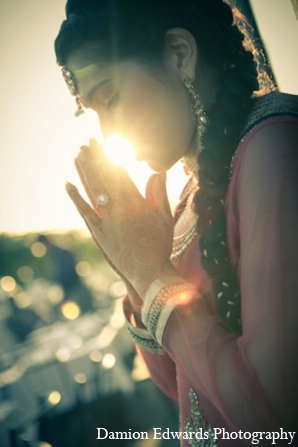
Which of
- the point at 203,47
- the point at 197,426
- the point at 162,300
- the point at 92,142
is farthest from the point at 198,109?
the point at 197,426

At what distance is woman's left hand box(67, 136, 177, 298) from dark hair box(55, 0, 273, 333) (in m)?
0.14

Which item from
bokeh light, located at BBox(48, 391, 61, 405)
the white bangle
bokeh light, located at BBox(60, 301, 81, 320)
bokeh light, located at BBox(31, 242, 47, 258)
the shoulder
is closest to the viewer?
the shoulder

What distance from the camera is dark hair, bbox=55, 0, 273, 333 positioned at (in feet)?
3.83

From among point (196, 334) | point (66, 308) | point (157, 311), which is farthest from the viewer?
point (66, 308)

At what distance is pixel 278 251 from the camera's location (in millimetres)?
760

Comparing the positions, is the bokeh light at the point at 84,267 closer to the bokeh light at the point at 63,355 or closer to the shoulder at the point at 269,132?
the bokeh light at the point at 63,355

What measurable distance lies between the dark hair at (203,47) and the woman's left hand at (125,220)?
0.46ft

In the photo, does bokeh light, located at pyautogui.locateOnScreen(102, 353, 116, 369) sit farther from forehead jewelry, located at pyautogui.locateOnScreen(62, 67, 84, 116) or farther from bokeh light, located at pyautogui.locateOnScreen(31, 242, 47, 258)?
bokeh light, located at pyautogui.locateOnScreen(31, 242, 47, 258)

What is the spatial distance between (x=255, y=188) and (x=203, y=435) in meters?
0.91

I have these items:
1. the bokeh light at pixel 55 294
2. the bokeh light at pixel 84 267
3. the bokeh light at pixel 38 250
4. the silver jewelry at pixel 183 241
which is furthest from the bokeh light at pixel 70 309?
the bokeh light at pixel 84 267

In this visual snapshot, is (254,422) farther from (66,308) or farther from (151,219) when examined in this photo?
(66,308)

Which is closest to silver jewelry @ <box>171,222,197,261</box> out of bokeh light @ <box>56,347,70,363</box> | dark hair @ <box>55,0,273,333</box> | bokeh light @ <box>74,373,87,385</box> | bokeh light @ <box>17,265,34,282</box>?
dark hair @ <box>55,0,273,333</box>

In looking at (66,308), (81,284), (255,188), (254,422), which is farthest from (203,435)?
(81,284)

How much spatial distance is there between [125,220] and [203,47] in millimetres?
704
